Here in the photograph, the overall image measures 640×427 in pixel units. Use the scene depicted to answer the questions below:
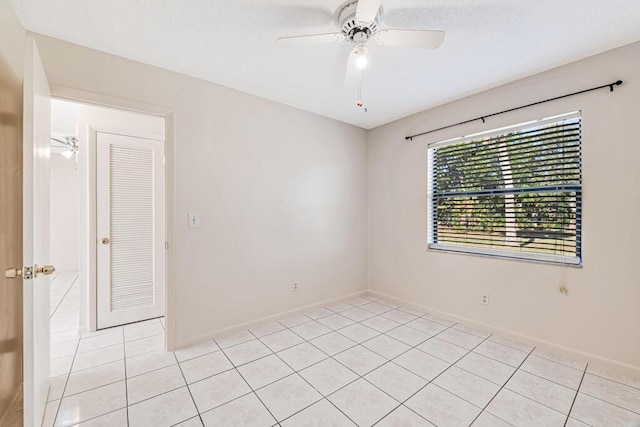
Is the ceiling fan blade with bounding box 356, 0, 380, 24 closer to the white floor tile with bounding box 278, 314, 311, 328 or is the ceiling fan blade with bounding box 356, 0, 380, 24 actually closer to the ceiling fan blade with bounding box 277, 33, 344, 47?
the ceiling fan blade with bounding box 277, 33, 344, 47

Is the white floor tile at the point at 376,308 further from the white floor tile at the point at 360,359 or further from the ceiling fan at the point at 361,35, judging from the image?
the ceiling fan at the point at 361,35

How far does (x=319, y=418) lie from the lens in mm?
1572

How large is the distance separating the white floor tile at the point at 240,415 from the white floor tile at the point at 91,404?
1.94 ft

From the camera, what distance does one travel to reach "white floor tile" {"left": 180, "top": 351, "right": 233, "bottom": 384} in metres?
1.98

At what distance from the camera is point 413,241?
335 centimetres

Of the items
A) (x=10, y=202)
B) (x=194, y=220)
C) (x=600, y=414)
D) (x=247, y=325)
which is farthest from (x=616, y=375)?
(x=10, y=202)

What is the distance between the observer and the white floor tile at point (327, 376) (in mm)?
1850

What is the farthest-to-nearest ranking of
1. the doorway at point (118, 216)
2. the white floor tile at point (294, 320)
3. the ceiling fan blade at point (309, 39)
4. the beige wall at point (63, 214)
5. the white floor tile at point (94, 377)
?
1. the beige wall at point (63, 214)
2. the white floor tile at point (294, 320)
3. the doorway at point (118, 216)
4. the white floor tile at point (94, 377)
5. the ceiling fan blade at point (309, 39)

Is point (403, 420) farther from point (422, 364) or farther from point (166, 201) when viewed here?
point (166, 201)

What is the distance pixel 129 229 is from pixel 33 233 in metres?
1.71

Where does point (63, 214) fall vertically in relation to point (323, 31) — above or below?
below

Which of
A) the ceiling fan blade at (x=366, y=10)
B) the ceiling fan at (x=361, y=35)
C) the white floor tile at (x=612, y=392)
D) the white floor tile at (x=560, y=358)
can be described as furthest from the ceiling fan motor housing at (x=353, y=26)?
the white floor tile at (x=560, y=358)

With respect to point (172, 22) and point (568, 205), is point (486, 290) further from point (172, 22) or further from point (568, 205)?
point (172, 22)

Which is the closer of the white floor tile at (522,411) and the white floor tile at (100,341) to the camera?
Result: the white floor tile at (522,411)
